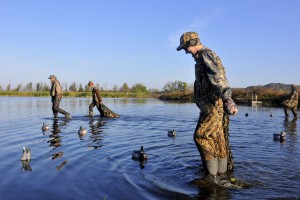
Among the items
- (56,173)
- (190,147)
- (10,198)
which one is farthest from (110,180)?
(190,147)

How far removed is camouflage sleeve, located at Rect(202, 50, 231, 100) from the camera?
5.80 metres

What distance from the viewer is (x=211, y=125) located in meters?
6.34

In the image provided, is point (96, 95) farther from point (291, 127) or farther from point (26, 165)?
point (26, 165)

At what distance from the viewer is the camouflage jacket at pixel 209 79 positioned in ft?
19.3

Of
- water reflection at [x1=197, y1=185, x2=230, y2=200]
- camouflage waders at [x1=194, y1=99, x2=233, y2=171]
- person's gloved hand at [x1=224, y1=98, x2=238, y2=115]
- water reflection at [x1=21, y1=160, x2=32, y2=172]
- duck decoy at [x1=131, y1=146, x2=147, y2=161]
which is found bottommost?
water reflection at [x1=197, y1=185, x2=230, y2=200]

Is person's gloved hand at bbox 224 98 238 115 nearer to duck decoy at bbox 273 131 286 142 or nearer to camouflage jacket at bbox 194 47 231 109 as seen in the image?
camouflage jacket at bbox 194 47 231 109

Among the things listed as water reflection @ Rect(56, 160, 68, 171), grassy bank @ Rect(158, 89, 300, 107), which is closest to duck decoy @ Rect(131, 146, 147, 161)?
water reflection @ Rect(56, 160, 68, 171)

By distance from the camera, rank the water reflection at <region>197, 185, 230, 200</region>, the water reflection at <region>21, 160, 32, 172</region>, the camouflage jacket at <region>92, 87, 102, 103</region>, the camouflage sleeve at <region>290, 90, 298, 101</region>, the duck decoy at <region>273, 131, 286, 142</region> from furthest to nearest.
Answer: the camouflage sleeve at <region>290, 90, 298, 101</region>
the camouflage jacket at <region>92, 87, 102, 103</region>
the duck decoy at <region>273, 131, 286, 142</region>
the water reflection at <region>21, 160, 32, 172</region>
the water reflection at <region>197, 185, 230, 200</region>

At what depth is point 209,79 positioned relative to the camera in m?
6.05

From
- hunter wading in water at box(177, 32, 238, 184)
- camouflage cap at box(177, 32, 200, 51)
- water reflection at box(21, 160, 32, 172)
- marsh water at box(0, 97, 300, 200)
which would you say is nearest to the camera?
marsh water at box(0, 97, 300, 200)

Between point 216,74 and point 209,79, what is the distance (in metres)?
0.16

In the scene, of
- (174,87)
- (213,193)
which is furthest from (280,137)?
(174,87)

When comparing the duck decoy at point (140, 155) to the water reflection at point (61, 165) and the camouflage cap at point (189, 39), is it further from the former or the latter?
the camouflage cap at point (189, 39)

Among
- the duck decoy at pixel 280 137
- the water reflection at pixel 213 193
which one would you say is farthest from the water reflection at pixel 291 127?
the water reflection at pixel 213 193
